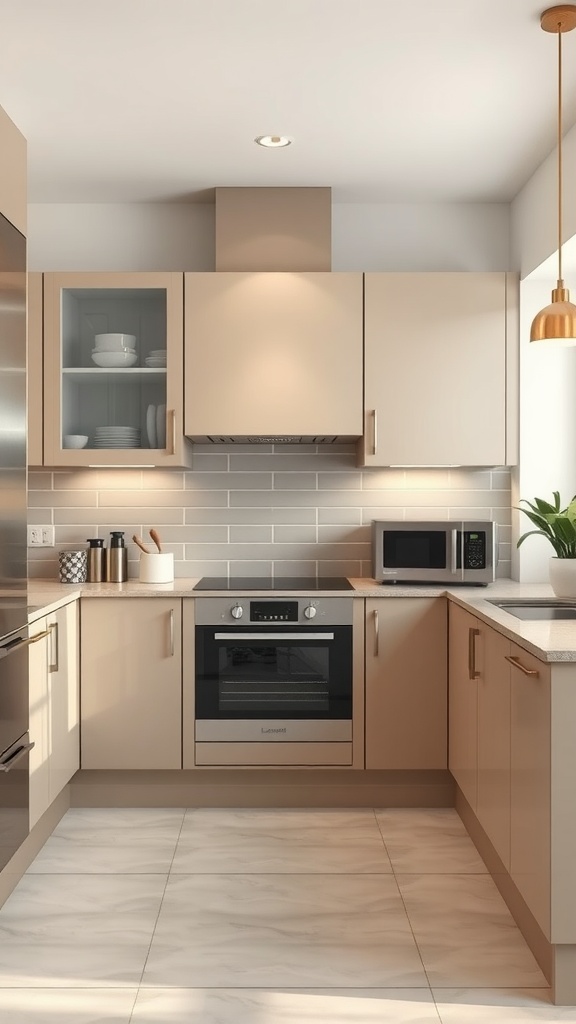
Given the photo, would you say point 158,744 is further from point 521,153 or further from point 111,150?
point 521,153

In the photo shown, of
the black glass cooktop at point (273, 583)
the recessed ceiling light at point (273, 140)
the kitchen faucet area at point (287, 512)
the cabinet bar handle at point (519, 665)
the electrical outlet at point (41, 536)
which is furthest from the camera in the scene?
the electrical outlet at point (41, 536)

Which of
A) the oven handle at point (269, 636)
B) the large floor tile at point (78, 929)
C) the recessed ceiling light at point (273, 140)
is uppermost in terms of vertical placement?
the recessed ceiling light at point (273, 140)

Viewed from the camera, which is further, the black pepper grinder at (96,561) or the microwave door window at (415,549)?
the black pepper grinder at (96,561)

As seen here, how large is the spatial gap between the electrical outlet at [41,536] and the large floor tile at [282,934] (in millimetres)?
1689

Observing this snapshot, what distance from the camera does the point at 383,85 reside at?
9.48ft

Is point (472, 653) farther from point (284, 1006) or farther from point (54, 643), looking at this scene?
point (54, 643)

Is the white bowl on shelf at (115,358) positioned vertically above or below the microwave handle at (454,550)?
above

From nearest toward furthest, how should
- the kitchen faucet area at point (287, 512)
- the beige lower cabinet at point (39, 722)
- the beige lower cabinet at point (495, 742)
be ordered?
the kitchen faucet area at point (287, 512) < the beige lower cabinet at point (495, 742) < the beige lower cabinet at point (39, 722)

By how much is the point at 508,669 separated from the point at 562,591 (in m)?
0.68

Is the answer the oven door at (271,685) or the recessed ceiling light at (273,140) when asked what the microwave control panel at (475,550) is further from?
the recessed ceiling light at (273,140)

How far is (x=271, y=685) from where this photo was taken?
11.7 feet

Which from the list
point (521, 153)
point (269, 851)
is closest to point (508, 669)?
point (269, 851)

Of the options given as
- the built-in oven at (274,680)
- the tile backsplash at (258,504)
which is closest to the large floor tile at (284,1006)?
the built-in oven at (274,680)

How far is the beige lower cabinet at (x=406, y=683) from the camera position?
3562 millimetres
